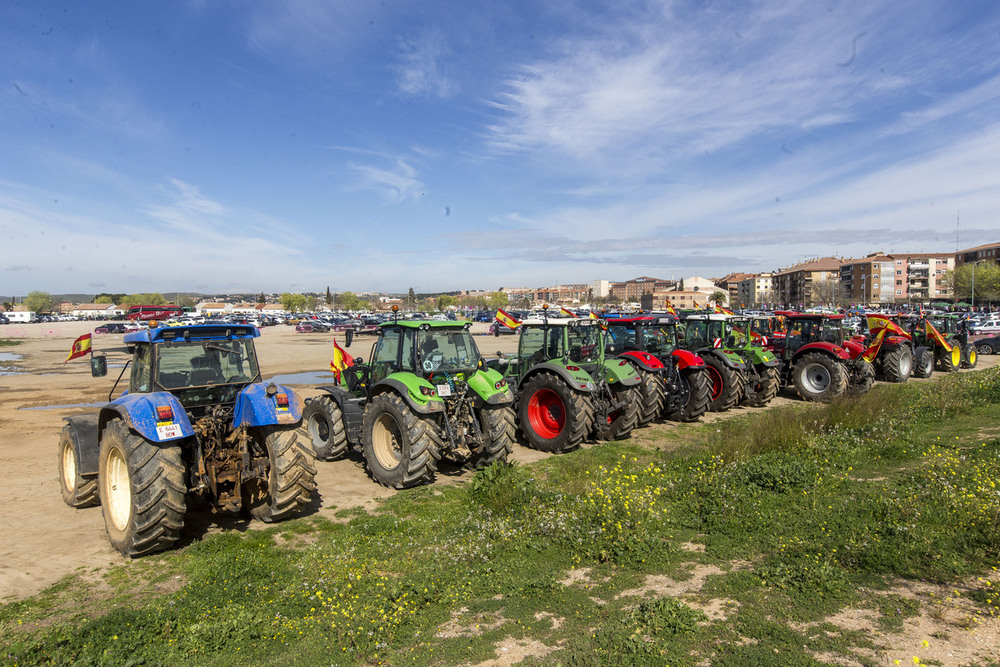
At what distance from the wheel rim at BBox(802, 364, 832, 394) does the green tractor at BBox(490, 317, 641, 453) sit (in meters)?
6.72

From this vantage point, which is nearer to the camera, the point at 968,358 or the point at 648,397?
the point at 648,397

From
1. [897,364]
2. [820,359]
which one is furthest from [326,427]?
[897,364]

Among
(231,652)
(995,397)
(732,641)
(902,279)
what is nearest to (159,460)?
(231,652)

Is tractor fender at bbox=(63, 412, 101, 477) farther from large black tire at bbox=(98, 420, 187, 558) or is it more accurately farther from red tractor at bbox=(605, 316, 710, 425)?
red tractor at bbox=(605, 316, 710, 425)

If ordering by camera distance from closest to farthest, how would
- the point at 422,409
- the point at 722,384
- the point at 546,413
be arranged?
1. the point at 422,409
2. the point at 546,413
3. the point at 722,384

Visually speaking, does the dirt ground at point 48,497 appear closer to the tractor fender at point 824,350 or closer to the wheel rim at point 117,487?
the wheel rim at point 117,487

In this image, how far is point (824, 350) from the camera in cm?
1419

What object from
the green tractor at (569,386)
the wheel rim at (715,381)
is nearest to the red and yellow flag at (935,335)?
the wheel rim at (715,381)

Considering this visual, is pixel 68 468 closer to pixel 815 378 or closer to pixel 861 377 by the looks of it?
pixel 815 378

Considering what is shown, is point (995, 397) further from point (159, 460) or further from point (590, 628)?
point (159, 460)

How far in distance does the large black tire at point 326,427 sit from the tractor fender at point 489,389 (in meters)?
2.14

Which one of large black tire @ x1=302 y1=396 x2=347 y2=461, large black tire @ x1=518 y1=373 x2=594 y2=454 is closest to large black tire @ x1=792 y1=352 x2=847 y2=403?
large black tire @ x1=518 y1=373 x2=594 y2=454

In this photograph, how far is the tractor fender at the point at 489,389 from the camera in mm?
7695

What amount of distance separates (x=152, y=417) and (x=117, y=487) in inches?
47.4
